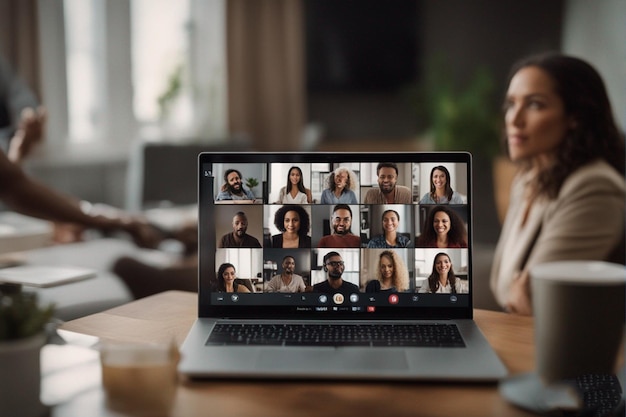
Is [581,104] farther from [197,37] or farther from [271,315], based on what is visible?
[197,37]

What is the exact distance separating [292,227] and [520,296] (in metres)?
0.46

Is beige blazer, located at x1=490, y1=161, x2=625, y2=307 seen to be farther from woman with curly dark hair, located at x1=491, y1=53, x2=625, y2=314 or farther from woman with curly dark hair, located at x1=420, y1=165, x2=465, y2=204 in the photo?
woman with curly dark hair, located at x1=420, y1=165, x2=465, y2=204

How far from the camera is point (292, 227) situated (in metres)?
0.89

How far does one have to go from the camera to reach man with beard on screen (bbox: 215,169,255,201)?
2.97ft

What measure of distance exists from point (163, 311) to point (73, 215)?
0.48m

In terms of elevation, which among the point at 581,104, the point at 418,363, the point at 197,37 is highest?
the point at 197,37

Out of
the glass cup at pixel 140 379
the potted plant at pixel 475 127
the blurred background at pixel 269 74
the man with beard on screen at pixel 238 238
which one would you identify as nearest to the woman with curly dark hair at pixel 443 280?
the man with beard on screen at pixel 238 238

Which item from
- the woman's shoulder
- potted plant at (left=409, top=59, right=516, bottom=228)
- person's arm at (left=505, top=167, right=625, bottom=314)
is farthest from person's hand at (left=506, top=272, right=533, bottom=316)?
potted plant at (left=409, top=59, right=516, bottom=228)

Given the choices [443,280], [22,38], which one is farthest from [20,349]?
[22,38]

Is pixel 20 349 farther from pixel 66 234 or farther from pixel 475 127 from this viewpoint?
pixel 475 127

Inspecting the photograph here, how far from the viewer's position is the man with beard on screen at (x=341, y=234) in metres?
0.89

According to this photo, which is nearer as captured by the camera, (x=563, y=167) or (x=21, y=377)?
(x=21, y=377)

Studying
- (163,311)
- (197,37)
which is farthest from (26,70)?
(163,311)

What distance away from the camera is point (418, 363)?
75 centimetres
